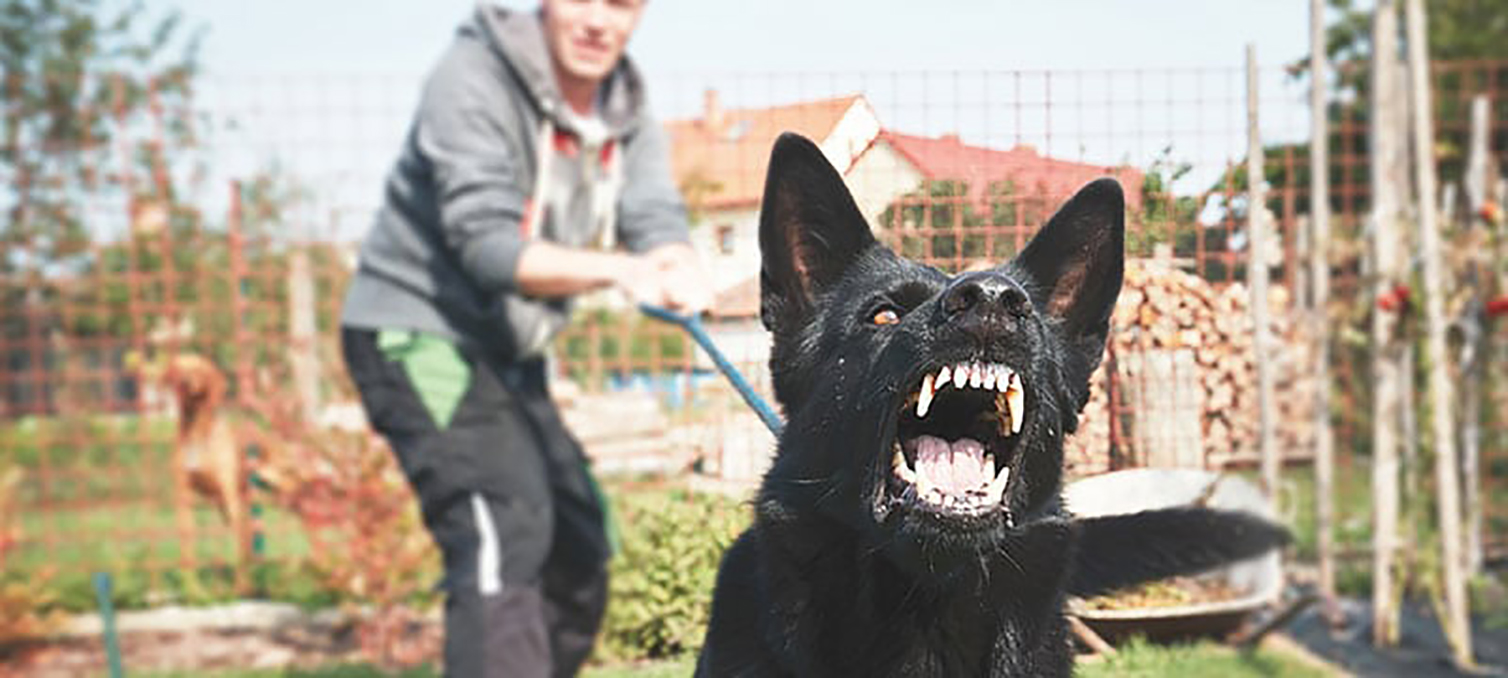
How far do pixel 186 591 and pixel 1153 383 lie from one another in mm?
5309

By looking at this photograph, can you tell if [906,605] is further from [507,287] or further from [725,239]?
[507,287]

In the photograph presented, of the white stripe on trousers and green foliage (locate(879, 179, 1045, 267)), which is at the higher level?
green foliage (locate(879, 179, 1045, 267))

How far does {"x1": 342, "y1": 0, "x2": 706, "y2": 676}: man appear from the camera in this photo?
118 inches

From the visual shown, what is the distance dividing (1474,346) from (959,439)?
412 cm

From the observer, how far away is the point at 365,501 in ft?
18.5

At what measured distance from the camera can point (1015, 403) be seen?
1512 mm

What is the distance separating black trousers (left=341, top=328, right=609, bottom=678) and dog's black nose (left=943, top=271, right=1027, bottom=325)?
6.05 ft

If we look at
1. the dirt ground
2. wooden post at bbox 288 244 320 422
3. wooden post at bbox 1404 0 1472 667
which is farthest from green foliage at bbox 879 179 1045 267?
wooden post at bbox 288 244 320 422

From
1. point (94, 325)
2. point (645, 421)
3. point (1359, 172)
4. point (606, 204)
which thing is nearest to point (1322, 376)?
point (1359, 172)

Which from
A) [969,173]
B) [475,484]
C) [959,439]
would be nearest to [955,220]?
[969,173]

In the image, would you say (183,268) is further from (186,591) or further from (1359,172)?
(1359,172)

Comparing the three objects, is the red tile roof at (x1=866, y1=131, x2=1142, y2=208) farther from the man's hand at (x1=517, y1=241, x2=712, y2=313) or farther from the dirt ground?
the dirt ground

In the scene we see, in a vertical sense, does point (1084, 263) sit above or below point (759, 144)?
below

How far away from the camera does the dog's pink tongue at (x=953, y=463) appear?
155 centimetres
